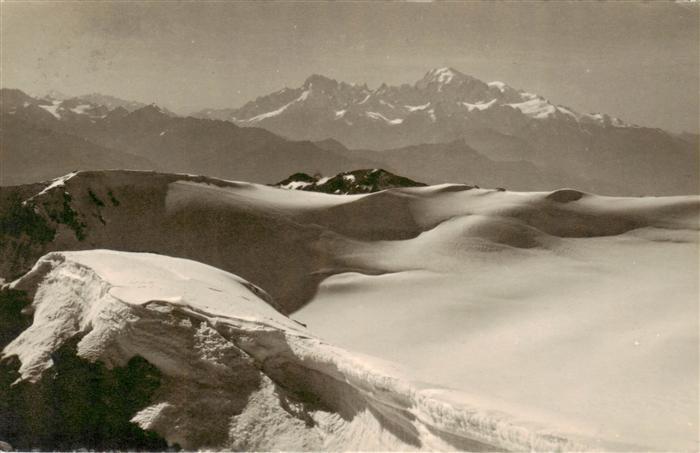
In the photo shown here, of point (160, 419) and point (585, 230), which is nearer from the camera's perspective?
point (160, 419)

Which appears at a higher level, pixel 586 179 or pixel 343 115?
pixel 343 115

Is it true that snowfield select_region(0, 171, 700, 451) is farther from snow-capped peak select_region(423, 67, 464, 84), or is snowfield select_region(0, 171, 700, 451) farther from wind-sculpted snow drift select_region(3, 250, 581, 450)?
snow-capped peak select_region(423, 67, 464, 84)

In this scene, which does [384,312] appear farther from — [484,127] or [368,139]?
[484,127]

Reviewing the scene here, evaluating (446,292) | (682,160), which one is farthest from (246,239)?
(682,160)

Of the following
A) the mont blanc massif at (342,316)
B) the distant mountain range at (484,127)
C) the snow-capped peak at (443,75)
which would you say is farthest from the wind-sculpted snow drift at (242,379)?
the snow-capped peak at (443,75)

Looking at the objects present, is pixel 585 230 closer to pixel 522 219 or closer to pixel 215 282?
pixel 522 219

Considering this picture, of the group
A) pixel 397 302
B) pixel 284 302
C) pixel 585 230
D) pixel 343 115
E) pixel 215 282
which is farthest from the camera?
pixel 343 115

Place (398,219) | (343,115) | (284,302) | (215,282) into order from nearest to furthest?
(215,282), (284,302), (398,219), (343,115)
